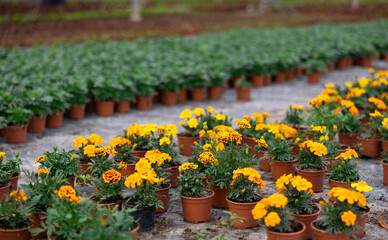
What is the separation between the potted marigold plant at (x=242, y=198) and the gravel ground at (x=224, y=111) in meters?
0.08

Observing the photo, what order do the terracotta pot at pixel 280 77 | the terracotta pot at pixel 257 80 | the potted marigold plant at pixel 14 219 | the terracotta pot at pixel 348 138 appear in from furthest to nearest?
the terracotta pot at pixel 280 77
the terracotta pot at pixel 257 80
the terracotta pot at pixel 348 138
the potted marigold plant at pixel 14 219

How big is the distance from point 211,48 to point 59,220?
843 cm

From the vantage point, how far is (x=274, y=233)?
3660 millimetres

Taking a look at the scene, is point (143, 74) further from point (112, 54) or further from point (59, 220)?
point (59, 220)

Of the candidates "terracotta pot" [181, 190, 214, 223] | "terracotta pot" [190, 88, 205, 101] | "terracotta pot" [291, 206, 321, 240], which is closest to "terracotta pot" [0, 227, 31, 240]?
"terracotta pot" [181, 190, 214, 223]

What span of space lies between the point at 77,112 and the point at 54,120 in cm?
56

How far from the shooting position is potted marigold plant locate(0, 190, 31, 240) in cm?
374

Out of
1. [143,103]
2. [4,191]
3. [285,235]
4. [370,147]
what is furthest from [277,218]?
[143,103]

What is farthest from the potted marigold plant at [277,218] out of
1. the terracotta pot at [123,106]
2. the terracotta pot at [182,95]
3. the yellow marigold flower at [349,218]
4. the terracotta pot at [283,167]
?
the terracotta pot at [182,95]

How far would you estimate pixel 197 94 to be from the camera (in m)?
9.27

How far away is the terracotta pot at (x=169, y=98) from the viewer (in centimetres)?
886

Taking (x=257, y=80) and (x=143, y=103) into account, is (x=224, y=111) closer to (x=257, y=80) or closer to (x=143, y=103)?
(x=143, y=103)

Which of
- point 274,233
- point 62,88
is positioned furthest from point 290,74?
point 274,233

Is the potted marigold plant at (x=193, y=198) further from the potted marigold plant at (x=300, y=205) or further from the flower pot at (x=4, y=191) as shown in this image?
the flower pot at (x=4, y=191)
